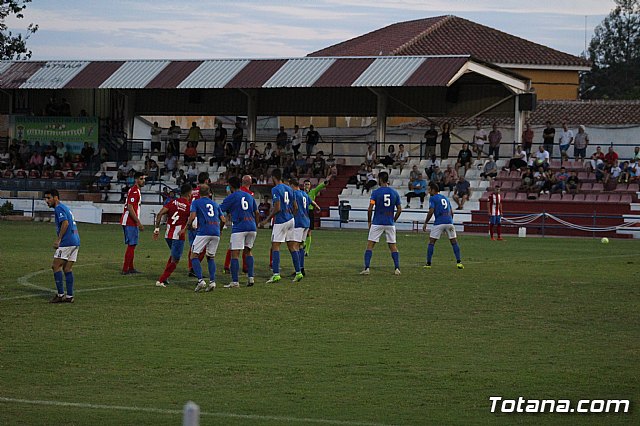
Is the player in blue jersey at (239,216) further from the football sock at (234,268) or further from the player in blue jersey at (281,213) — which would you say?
the player in blue jersey at (281,213)

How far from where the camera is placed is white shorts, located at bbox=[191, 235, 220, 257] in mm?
18641

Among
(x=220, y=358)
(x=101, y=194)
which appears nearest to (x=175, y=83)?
(x=101, y=194)

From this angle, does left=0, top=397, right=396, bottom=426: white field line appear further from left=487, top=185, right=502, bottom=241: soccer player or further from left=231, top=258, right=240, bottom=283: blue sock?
left=487, top=185, right=502, bottom=241: soccer player

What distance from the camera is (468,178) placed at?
43.9 metres

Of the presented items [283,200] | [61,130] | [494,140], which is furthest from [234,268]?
[61,130]

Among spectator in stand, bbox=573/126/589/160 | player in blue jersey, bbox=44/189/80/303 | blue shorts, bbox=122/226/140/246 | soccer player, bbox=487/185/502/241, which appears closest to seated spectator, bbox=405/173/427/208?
soccer player, bbox=487/185/502/241

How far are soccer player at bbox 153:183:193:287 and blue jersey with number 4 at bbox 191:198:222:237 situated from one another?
4.07 ft

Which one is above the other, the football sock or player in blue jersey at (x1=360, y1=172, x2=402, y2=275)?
player in blue jersey at (x1=360, y1=172, x2=402, y2=275)

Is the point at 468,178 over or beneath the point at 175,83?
beneath

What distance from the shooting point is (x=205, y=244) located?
18.7 m

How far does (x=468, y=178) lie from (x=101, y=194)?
15.7m

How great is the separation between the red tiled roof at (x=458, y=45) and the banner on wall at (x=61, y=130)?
80.6 ft

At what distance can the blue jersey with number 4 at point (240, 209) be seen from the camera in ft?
62.5

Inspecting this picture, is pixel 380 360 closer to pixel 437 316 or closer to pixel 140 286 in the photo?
pixel 437 316
